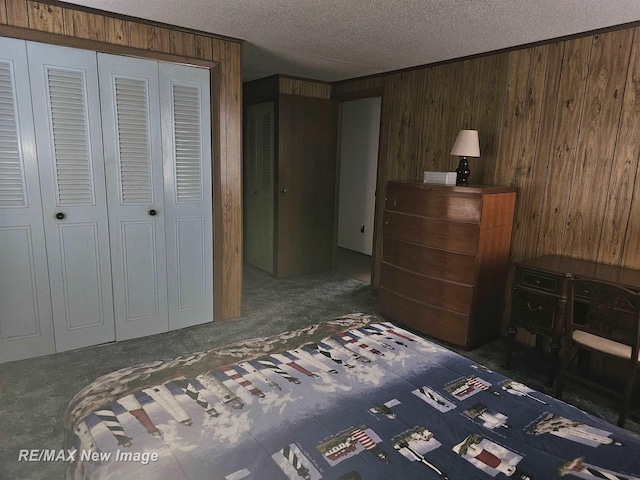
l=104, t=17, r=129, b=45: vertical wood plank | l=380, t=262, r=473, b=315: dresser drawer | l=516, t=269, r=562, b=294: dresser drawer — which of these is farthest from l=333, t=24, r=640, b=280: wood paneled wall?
l=104, t=17, r=129, b=45: vertical wood plank

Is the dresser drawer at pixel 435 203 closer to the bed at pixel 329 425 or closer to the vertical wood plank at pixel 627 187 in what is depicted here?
the vertical wood plank at pixel 627 187

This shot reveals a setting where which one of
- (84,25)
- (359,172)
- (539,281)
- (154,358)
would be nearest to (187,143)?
(84,25)

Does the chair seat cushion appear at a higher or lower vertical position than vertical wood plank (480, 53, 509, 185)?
lower

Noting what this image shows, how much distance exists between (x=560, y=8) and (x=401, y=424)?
8.13 ft

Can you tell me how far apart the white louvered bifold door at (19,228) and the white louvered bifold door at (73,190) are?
5 cm

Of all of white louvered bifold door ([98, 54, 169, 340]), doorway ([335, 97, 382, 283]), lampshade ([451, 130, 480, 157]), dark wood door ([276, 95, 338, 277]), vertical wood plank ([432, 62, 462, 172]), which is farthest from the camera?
doorway ([335, 97, 382, 283])

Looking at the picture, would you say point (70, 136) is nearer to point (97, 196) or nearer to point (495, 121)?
point (97, 196)

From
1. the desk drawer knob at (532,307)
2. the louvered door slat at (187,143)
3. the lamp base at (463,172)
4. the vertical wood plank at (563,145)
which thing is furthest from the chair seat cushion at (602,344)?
the louvered door slat at (187,143)

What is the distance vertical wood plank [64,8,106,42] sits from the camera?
103 inches

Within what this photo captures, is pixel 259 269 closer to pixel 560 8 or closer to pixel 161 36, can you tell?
pixel 161 36

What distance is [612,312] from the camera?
2.15 meters

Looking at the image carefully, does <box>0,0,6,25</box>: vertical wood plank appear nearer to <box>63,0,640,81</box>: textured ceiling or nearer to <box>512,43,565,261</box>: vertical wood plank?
<box>63,0,640,81</box>: textured ceiling

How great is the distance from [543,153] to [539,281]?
1.06 metres

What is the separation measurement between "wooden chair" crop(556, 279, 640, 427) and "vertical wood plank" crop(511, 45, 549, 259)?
936 millimetres
